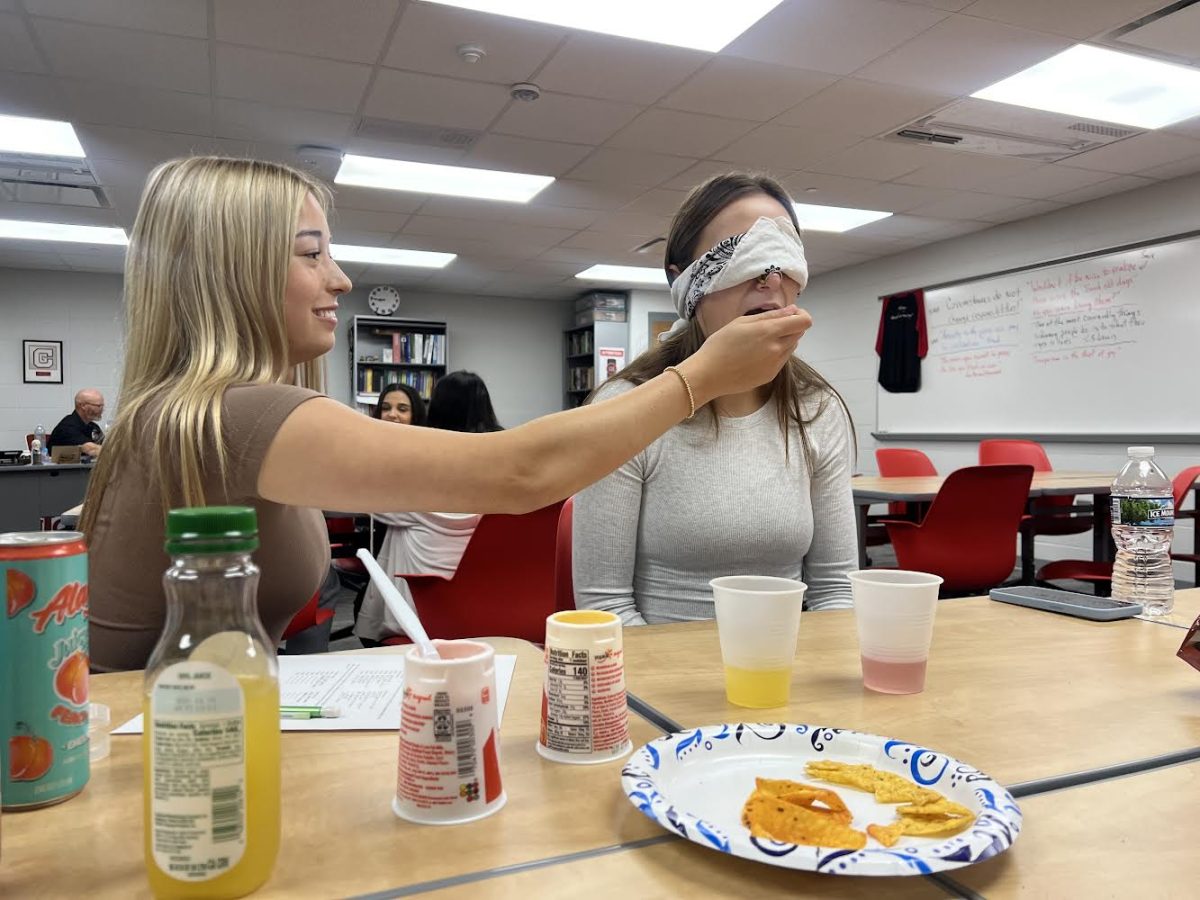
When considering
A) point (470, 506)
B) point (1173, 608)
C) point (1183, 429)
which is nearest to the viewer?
point (470, 506)

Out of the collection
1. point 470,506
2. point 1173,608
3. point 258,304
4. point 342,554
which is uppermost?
point 258,304

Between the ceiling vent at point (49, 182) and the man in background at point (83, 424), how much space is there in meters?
2.09

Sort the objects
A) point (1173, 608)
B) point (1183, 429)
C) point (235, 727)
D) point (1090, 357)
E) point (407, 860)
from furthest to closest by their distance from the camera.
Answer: point (1090, 357) → point (1183, 429) → point (1173, 608) → point (407, 860) → point (235, 727)

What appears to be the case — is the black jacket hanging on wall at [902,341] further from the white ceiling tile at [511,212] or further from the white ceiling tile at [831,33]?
the white ceiling tile at [831,33]

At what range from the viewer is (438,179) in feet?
18.4

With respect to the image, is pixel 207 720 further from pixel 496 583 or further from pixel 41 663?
pixel 496 583

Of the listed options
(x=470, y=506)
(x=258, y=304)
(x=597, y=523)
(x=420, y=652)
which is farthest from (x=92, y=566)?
(x=597, y=523)

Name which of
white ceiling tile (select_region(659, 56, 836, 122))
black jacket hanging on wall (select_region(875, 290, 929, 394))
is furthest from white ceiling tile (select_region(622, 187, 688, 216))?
black jacket hanging on wall (select_region(875, 290, 929, 394))

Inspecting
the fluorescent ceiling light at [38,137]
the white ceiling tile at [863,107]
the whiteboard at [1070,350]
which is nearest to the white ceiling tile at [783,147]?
the white ceiling tile at [863,107]

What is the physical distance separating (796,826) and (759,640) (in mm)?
287

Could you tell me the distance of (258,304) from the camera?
115cm

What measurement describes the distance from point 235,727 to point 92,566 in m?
0.73

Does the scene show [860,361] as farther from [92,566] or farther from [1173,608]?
[92,566]

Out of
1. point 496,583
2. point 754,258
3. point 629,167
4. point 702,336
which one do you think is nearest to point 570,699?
point 754,258
